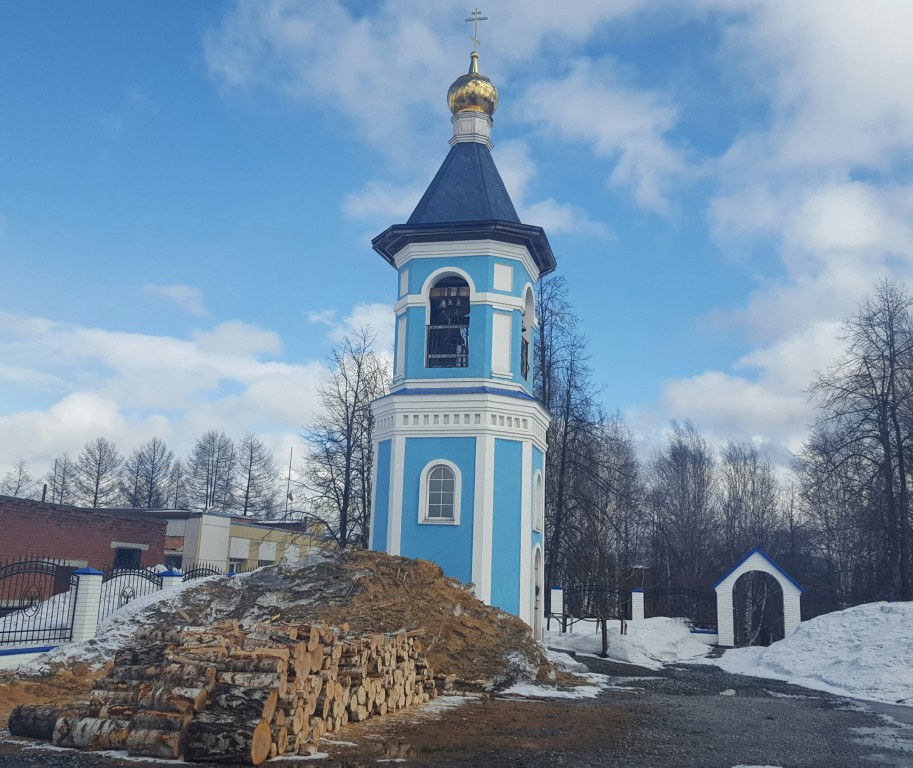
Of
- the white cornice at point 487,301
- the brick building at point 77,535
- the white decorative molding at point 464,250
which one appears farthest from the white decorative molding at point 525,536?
the brick building at point 77,535

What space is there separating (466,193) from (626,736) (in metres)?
12.6

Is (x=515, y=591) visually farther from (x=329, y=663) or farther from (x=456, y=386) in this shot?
(x=329, y=663)

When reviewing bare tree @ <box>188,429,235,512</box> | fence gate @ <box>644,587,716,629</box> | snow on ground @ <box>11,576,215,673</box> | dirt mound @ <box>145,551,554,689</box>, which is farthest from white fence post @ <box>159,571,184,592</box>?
bare tree @ <box>188,429,235,512</box>

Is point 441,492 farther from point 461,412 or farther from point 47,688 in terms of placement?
point 47,688

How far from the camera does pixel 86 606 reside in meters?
12.7

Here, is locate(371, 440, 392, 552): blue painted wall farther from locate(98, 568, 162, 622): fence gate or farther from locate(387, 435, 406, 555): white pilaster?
locate(98, 568, 162, 622): fence gate

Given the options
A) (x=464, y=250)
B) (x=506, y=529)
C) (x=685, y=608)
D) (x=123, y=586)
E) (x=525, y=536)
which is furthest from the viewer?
(x=685, y=608)

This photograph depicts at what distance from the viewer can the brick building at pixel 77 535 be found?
23250mm

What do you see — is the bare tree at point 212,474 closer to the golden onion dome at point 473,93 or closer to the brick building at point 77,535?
the brick building at point 77,535

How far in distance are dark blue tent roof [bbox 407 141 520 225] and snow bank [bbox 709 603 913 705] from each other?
10181mm

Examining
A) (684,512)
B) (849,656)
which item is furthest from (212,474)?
(849,656)

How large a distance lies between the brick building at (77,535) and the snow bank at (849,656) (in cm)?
1773

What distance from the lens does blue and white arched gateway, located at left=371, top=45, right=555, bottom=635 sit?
15.9 meters

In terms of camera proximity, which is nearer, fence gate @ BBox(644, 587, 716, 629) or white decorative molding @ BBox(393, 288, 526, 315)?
white decorative molding @ BBox(393, 288, 526, 315)
